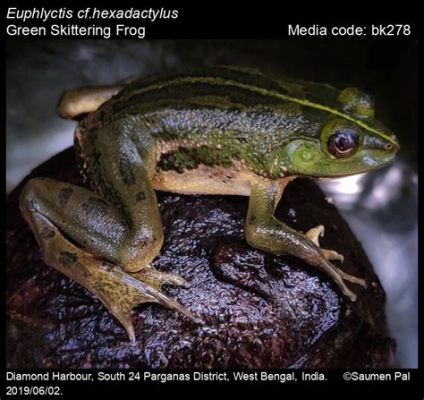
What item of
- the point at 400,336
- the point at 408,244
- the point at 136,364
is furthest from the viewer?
the point at 408,244

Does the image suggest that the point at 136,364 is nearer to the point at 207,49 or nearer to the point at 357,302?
the point at 357,302

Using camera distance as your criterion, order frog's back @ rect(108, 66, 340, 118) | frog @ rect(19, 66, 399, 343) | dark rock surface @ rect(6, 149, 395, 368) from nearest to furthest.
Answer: dark rock surface @ rect(6, 149, 395, 368) < frog @ rect(19, 66, 399, 343) < frog's back @ rect(108, 66, 340, 118)

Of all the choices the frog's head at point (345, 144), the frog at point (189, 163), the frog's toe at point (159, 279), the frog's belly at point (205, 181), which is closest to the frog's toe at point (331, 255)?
the frog at point (189, 163)

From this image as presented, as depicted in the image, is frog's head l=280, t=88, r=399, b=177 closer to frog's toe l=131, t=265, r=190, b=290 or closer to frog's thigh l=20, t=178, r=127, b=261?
frog's toe l=131, t=265, r=190, b=290

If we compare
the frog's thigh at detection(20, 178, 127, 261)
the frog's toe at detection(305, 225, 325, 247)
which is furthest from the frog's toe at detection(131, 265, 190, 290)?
the frog's toe at detection(305, 225, 325, 247)

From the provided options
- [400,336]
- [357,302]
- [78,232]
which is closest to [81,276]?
[78,232]

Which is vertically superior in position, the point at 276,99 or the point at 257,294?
the point at 276,99

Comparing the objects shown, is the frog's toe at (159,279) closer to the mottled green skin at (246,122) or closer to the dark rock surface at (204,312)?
the dark rock surface at (204,312)
